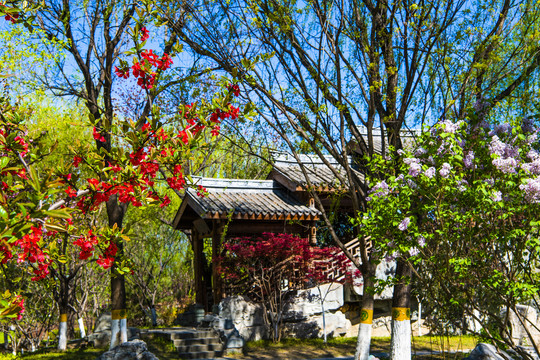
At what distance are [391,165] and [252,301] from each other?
745 cm

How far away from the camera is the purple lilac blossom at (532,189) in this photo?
448 centimetres

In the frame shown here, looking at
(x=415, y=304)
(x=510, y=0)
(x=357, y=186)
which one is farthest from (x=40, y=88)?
(x=415, y=304)

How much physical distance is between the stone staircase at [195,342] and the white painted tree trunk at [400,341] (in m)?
4.14

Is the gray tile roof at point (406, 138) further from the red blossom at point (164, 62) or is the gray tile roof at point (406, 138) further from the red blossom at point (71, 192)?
the red blossom at point (71, 192)

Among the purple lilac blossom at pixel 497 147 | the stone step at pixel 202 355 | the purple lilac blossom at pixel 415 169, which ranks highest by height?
the purple lilac blossom at pixel 497 147

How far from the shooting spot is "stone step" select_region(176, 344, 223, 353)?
10582mm

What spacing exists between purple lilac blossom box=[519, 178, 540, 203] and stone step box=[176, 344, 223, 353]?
762cm

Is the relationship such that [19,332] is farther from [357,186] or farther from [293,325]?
[357,186]

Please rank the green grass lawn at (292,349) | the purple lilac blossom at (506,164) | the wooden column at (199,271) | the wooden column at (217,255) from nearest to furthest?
the purple lilac blossom at (506,164)
the green grass lawn at (292,349)
the wooden column at (217,255)
the wooden column at (199,271)

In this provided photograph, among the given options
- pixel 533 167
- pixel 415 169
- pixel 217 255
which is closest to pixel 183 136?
pixel 415 169

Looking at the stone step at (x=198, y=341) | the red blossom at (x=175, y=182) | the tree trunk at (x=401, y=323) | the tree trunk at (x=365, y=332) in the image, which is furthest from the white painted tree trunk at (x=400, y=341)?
the red blossom at (x=175, y=182)

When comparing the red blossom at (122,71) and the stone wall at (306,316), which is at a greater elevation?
the red blossom at (122,71)

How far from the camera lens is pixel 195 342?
36.1 ft

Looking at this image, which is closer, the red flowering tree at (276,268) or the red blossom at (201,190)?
the red blossom at (201,190)
